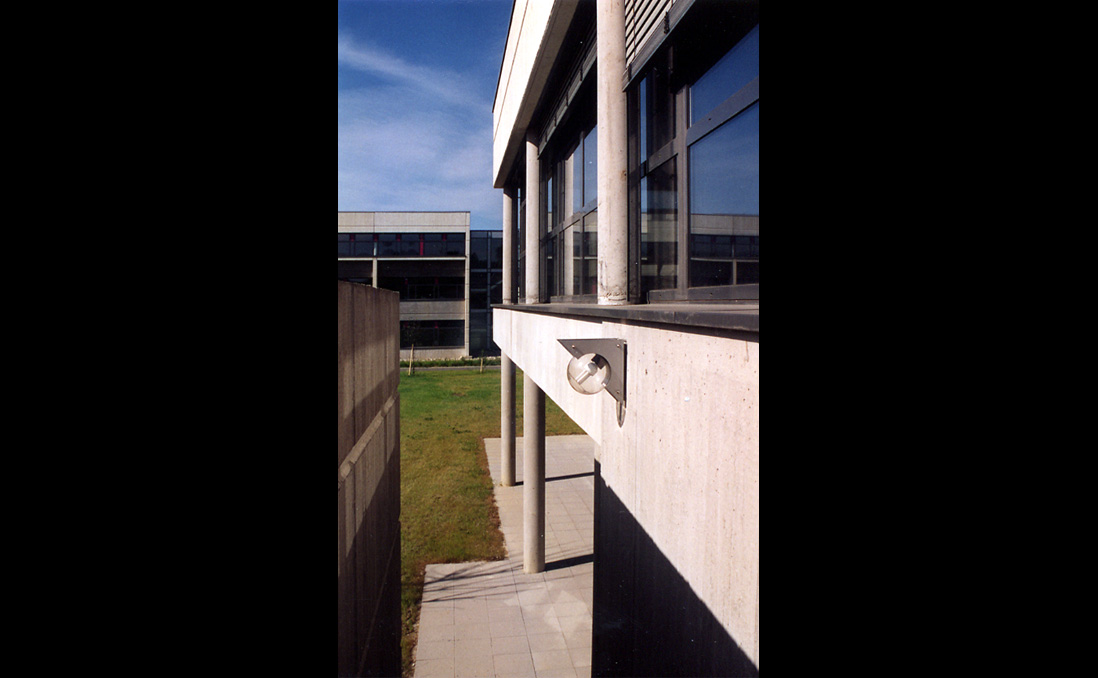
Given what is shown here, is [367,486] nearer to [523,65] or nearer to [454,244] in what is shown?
[523,65]

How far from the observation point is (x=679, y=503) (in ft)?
10.1

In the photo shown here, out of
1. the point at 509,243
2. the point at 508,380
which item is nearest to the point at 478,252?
the point at 509,243

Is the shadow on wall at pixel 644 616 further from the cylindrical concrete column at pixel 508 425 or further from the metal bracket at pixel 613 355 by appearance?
the cylindrical concrete column at pixel 508 425

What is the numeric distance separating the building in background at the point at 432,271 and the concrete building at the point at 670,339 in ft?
108

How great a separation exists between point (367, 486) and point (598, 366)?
1791 millimetres

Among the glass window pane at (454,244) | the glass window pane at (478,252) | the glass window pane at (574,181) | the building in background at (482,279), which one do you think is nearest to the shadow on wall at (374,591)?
the glass window pane at (574,181)

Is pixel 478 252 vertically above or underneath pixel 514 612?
above

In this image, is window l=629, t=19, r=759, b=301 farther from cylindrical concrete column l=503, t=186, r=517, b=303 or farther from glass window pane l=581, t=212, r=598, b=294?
cylindrical concrete column l=503, t=186, r=517, b=303
